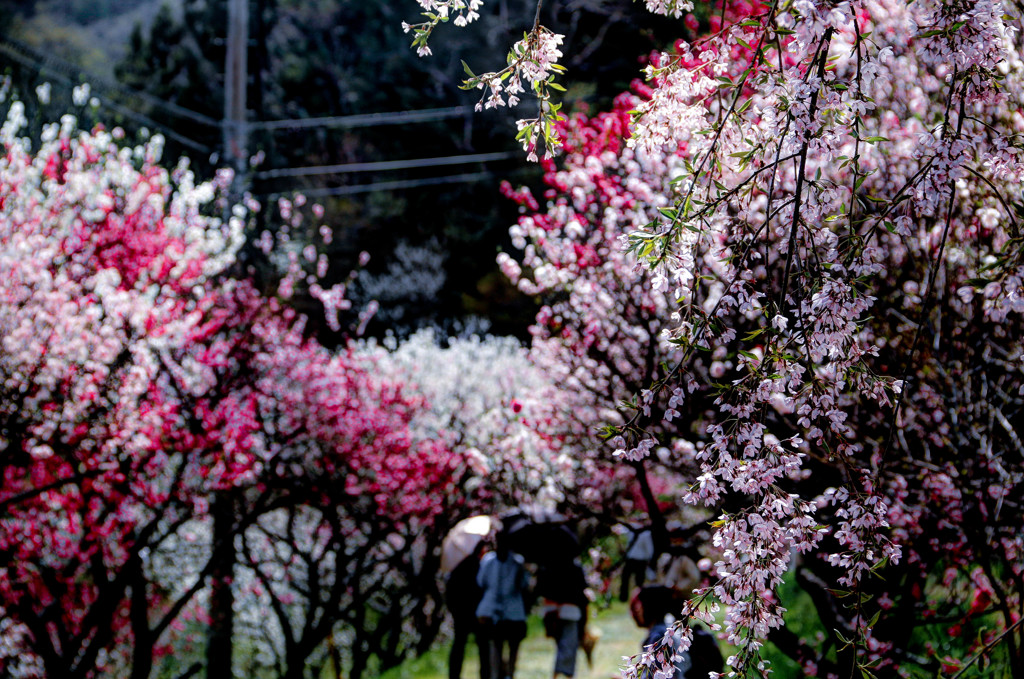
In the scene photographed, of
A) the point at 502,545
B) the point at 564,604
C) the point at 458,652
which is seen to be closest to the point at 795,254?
the point at 502,545

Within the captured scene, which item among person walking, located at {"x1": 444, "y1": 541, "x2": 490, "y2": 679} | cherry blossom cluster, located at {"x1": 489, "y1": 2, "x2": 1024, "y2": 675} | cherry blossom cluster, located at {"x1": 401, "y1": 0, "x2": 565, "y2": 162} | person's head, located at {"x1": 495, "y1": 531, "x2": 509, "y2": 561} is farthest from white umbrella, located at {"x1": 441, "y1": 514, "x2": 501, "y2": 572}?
cherry blossom cluster, located at {"x1": 401, "y1": 0, "x2": 565, "y2": 162}

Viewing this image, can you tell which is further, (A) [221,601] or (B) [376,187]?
(B) [376,187]

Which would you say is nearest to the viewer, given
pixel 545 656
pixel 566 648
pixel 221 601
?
pixel 566 648

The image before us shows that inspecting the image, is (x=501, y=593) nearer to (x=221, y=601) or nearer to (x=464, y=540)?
(x=464, y=540)

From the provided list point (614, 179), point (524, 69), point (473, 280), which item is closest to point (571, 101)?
point (473, 280)

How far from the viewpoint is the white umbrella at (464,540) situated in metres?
6.38

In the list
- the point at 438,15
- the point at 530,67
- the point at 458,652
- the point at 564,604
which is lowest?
the point at 458,652

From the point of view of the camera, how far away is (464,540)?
641 centimetres

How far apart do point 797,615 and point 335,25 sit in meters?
23.2

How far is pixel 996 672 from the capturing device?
192 inches

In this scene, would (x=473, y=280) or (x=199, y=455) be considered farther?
(x=473, y=280)

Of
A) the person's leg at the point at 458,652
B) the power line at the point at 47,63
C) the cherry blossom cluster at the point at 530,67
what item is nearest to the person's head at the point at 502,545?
the person's leg at the point at 458,652

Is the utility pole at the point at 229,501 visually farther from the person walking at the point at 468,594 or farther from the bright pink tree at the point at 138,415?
the person walking at the point at 468,594

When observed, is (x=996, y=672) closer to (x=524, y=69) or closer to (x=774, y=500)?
(x=774, y=500)
